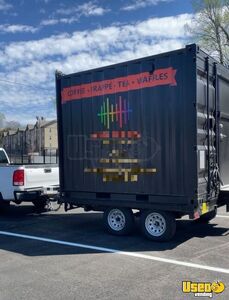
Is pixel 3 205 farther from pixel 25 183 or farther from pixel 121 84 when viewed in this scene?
pixel 121 84

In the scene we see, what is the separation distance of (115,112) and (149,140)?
0.98 metres

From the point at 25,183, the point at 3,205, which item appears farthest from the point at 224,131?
the point at 3,205

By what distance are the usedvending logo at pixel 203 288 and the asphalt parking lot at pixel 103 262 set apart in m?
0.07

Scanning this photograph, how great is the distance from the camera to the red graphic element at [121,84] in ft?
24.3

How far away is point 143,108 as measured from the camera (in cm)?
773

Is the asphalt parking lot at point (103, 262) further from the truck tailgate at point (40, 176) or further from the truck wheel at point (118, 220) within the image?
the truck tailgate at point (40, 176)

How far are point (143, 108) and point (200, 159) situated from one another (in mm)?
1490

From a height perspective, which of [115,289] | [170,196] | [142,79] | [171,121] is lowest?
[115,289]

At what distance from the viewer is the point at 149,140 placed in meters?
7.68

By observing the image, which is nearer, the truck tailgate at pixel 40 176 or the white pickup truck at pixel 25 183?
the white pickup truck at pixel 25 183

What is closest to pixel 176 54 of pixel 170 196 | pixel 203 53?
pixel 203 53

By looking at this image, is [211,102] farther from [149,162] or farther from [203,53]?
[149,162]

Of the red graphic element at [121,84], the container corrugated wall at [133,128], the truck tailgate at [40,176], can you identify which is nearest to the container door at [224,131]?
the container corrugated wall at [133,128]

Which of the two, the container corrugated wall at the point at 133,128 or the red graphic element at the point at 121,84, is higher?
the red graphic element at the point at 121,84
